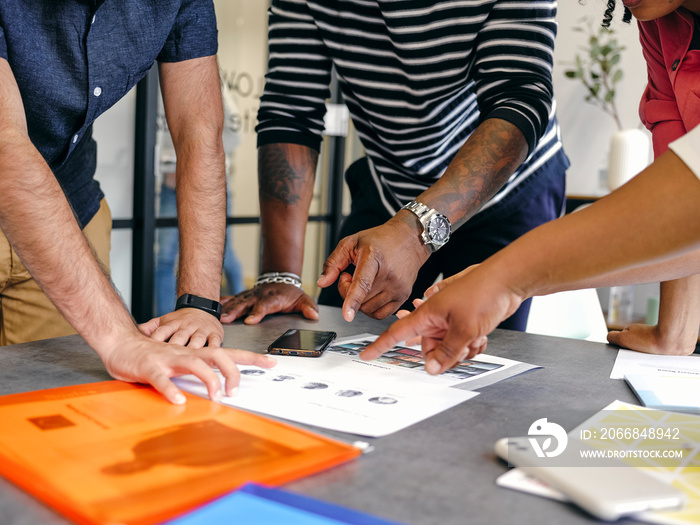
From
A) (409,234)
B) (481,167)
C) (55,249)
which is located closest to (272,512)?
(55,249)

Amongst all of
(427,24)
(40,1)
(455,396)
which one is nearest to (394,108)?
(427,24)

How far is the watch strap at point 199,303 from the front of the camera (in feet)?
3.79

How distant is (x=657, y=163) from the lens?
2.04 feet

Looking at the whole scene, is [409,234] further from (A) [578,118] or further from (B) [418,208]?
(A) [578,118]

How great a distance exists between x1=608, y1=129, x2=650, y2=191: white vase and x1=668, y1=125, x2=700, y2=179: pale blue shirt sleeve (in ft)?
10.3

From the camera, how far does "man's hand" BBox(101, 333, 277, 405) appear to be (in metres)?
0.75

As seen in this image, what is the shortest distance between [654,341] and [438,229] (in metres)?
0.42

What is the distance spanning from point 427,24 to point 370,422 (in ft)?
3.36

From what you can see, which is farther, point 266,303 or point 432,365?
point 266,303

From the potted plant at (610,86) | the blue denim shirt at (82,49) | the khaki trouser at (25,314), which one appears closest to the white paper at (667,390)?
the blue denim shirt at (82,49)

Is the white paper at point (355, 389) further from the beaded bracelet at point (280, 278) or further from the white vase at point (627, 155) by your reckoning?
the white vase at point (627, 155)

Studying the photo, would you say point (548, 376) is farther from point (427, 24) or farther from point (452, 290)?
point (427, 24)

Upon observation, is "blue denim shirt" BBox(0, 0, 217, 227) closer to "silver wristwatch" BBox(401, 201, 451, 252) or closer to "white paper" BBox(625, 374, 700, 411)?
"silver wristwatch" BBox(401, 201, 451, 252)

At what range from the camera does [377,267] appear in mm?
1143
